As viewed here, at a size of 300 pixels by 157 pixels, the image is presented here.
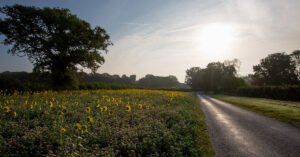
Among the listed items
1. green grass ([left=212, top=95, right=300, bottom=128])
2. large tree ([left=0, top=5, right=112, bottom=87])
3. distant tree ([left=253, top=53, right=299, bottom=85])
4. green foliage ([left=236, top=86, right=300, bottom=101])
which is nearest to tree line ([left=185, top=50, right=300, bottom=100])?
distant tree ([left=253, top=53, right=299, bottom=85])

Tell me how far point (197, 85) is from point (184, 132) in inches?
Answer: 4151

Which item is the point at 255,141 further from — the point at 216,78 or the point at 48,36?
the point at 216,78

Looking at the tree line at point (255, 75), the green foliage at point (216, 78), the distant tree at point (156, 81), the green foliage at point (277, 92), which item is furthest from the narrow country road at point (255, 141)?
the distant tree at point (156, 81)

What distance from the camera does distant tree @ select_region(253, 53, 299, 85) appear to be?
93.1 meters

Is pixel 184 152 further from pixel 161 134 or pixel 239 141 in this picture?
pixel 239 141

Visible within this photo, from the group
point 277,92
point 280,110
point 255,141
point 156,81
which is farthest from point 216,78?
point 255,141

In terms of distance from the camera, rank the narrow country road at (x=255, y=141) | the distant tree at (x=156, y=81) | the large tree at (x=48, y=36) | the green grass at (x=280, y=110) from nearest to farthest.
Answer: the narrow country road at (x=255, y=141)
the green grass at (x=280, y=110)
the large tree at (x=48, y=36)
the distant tree at (x=156, y=81)

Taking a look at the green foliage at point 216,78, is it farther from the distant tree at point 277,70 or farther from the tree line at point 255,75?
the distant tree at point 277,70

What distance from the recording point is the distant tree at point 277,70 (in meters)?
93.1

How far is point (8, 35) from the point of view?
3027 cm

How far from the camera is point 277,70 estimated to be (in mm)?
96875

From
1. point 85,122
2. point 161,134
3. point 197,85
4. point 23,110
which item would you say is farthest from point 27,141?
point 197,85

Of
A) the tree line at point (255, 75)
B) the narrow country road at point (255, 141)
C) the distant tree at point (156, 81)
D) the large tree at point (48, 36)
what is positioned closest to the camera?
the narrow country road at point (255, 141)

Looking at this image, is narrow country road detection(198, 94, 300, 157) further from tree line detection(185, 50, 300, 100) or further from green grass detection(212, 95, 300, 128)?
tree line detection(185, 50, 300, 100)
